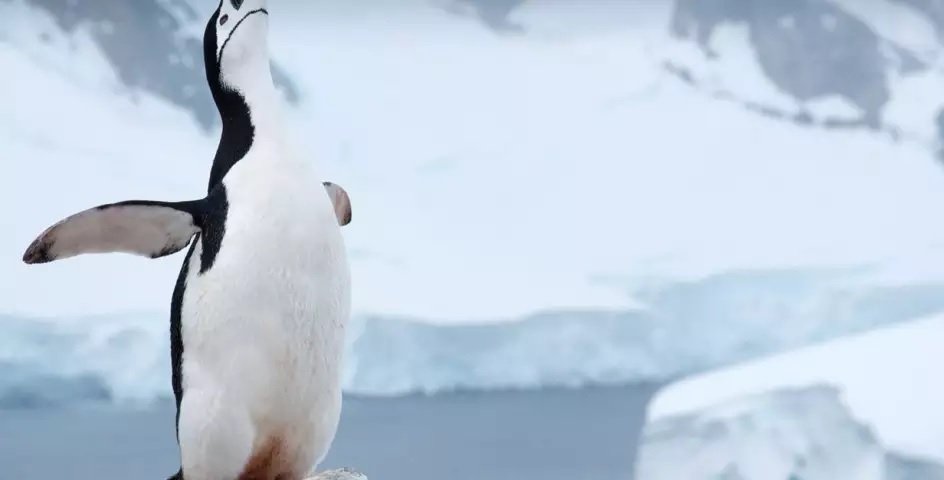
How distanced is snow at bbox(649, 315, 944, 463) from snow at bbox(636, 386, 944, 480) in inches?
1.6

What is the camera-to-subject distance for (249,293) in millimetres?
1102

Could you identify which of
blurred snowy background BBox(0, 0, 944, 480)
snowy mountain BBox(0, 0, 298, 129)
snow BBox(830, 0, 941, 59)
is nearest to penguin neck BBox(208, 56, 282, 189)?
blurred snowy background BBox(0, 0, 944, 480)

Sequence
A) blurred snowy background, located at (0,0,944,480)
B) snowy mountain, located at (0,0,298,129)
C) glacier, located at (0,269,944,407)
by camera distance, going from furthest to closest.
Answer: snowy mountain, located at (0,0,298,129) → blurred snowy background, located at (0,0,944,480) → glacier, located at (0,269,944,407)

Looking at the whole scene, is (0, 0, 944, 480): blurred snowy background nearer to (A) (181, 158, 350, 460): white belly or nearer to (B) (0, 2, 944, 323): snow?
(B) (0, 2, 944, 323): snow

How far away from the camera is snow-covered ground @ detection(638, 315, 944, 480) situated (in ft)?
10.2

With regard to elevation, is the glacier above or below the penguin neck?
below

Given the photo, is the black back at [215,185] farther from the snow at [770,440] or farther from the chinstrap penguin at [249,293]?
the snow at [770,440]

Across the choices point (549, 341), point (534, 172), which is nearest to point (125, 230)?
point (549, 341)

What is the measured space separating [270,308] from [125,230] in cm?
21

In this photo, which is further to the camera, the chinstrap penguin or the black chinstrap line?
the black chinstrap line

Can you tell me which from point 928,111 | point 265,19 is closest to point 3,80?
point 265,19

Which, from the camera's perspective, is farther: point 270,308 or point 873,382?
point 873,382

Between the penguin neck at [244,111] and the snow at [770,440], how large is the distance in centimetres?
247

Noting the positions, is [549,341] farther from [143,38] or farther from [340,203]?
[340,203]
